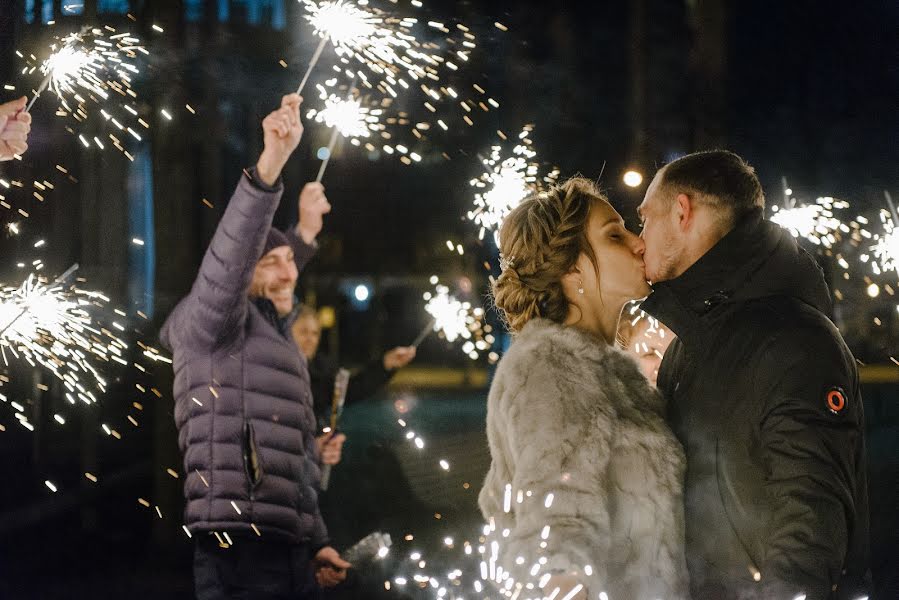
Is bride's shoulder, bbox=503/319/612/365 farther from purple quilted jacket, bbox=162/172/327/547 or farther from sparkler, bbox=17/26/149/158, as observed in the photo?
sparkler, bbox=17/26/149/158

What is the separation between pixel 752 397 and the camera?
2.76m

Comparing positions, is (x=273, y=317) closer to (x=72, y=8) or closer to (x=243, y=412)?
(x=243, y=412)

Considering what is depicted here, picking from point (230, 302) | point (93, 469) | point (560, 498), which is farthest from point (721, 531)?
point (93, 469)

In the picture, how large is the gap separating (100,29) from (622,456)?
20.0 feet

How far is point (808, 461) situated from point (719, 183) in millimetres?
962

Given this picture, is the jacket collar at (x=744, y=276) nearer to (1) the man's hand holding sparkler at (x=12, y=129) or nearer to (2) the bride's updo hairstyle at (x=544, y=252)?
(2) the bride's updo hairstyle at (x=544, y=252)

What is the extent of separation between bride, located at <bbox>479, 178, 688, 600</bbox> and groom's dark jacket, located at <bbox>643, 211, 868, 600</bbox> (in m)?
0.10

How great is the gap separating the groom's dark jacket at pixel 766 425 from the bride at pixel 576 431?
101 millimetres

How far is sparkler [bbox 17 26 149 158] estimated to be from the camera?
443 centimetres

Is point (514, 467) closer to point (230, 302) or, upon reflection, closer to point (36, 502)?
point (230, 302)

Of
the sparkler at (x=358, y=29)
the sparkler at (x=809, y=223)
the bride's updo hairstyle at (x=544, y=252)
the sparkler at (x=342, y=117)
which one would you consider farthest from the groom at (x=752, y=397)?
the sparkler at (x=809, y=223)

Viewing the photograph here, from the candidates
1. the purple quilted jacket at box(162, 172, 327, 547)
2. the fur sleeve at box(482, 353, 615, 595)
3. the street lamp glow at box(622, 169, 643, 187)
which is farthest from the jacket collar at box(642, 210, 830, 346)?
the street lamp glow at box(622, 169, 643, 187)

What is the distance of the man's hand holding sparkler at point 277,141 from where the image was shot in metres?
3.91

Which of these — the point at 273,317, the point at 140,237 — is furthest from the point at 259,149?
the point at 273,317
